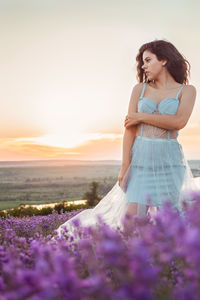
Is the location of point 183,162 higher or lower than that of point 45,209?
higher

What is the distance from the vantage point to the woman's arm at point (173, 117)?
11.7ft

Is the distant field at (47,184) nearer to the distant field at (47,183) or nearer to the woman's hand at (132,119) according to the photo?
the distant field at (47,183)

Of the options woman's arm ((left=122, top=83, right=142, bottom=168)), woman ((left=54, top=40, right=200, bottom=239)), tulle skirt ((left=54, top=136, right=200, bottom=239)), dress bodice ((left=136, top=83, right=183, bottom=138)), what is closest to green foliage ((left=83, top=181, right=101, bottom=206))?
woman ((left=54, top=40, right=200, bottom=239))

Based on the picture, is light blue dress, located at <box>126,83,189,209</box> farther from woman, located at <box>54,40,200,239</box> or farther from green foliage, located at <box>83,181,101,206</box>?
green foliage, located at <box>83,181,101,206</box>

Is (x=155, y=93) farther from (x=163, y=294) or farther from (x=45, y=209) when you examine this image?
(x=45, y=209)

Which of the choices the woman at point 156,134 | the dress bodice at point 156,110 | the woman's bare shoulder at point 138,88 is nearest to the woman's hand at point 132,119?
the woman at point 156,134

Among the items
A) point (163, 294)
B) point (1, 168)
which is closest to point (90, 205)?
point (1, 168)

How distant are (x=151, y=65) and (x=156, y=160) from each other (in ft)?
3.57

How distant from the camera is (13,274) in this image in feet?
3.84

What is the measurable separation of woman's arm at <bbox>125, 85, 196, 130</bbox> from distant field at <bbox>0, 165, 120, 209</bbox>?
15.6ft

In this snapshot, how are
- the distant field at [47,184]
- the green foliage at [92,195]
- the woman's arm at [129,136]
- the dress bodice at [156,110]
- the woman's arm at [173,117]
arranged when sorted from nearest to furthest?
the woman's arm at [173,117]
the dress bodice at [156,110]
the woman's arm at [129,136]
the green foliage at [92,195]
the distant field at [47,184]

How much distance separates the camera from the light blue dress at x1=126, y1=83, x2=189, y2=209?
3658 millimetres

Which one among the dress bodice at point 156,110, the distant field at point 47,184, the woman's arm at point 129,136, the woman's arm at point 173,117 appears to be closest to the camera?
the woman's arm at point 173,117

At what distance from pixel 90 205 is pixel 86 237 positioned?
21.2 ft
